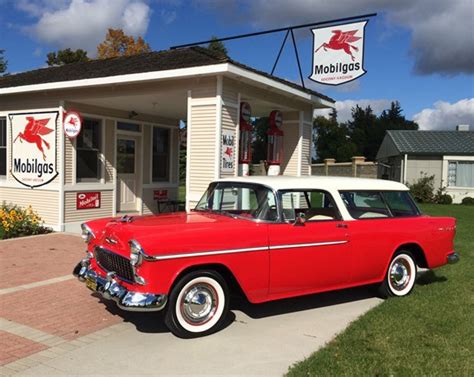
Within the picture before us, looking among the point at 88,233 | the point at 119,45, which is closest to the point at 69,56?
the point at 119,45

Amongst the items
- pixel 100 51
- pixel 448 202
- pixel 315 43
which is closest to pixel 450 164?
pixel 448 202

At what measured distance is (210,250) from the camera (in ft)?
15.5

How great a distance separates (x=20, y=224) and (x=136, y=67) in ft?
14.7

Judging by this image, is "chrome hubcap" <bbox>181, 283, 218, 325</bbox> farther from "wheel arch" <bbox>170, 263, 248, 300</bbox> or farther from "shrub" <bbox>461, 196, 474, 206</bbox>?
"shrub" <bbox>461, 196, 474, 206</bbox>

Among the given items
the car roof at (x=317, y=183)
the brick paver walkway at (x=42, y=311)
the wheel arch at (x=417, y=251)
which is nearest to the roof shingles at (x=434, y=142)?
the wheel arch at (x=417, y=251)

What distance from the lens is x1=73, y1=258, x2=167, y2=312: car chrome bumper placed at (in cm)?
→ 439

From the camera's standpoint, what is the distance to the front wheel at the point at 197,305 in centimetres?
465

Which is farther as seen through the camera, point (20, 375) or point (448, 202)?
point (448, 202)

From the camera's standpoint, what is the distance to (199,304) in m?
4.80

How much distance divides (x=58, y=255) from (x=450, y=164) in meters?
25.7

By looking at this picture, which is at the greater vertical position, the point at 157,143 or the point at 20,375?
the point at 157,143

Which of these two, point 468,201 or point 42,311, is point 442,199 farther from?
point 42,311

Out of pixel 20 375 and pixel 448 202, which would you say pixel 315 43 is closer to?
pixel 20 375

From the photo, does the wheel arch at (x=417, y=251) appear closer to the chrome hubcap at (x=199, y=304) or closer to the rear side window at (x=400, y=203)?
the rear side window at (x=400, y=203)
